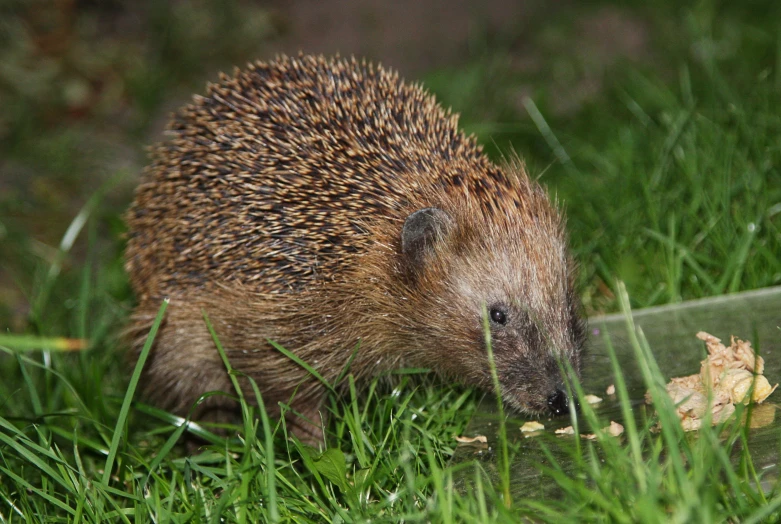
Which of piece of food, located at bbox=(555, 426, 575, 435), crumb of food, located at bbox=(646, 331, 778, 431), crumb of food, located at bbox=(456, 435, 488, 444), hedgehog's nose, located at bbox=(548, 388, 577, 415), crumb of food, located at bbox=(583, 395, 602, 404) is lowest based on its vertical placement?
crumb of food, located at bbox=(456, 435, 488, 444)

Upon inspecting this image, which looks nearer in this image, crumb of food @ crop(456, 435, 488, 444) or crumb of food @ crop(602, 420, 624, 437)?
crumb of food @ crop(602, 420, 624, 437)

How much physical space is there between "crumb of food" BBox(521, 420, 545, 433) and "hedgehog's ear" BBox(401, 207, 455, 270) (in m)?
0.90

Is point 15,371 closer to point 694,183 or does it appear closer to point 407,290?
point 407,290

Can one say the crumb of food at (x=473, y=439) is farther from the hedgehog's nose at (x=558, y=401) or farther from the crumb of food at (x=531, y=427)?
the hedgehog's nose at (x=558, y=401)

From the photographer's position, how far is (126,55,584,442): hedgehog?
396 cm

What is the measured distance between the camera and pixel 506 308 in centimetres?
391

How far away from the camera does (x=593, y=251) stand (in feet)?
18.2

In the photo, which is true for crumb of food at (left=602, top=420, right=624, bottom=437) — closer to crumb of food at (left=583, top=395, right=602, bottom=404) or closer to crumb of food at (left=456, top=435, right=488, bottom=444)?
crumb of food at (left=583, top=395, right=602, bottom=404)

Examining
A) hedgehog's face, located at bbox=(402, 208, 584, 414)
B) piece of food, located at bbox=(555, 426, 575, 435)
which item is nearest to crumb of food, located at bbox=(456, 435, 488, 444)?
hedgehog's face, located at bbox=(402, 208, 584, 414)

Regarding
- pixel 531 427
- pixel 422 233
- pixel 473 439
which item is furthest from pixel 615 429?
pixel 422 233

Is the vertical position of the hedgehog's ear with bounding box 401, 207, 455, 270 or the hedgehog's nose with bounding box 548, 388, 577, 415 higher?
the hedgehog's ear with bounding box 401, 207, 455, 270

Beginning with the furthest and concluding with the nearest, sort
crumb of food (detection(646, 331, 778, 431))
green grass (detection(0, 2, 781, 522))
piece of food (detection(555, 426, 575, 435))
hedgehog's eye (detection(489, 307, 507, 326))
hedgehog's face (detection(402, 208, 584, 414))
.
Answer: hedgehog's eye (detection(489, 307, 507, 326)) < hedgehog's face (detection(402, 208, 584, 414)) < piece of food (detection(555, 426, 575, 435)) < crumb of food (detection(646, 331, 778, 431)) < green grass (detection(0, 2, 781, 522))

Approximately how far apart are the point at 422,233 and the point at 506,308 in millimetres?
534

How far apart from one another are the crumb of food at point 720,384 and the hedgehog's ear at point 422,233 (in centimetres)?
121
